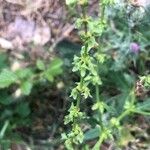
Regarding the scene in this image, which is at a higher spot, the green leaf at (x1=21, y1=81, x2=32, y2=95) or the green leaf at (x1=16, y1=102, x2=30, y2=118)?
the green leaf at (x1=21, y1=81, x2=32, y2=95)

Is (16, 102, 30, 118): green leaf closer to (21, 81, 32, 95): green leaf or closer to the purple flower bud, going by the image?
(21, 81, 32, 95): green leaf

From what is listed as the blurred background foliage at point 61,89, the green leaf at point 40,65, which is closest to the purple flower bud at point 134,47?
the blurred background foliage at point 61,89

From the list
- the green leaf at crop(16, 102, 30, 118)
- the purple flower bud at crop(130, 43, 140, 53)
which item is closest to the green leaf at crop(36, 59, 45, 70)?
the green leaf at crop(16, 102, 30, 118)

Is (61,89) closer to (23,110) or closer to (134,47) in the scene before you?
(23,110)

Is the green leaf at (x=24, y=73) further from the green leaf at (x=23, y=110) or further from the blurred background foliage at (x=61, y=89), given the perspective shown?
the green leaf at (x=23, y=110)

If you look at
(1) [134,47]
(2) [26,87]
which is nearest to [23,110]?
(2) [26,87]

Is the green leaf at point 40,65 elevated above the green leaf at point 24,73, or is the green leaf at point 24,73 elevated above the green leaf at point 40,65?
A: the green leaf at point 40,65

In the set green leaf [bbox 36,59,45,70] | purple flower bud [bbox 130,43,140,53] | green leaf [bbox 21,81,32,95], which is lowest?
green leaf [bbox 21,81,32,95]

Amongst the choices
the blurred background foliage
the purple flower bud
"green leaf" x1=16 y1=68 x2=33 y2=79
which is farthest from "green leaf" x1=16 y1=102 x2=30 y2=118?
the purple flower bud

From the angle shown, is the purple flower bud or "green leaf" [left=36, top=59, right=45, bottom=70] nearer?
the purple flower bud
